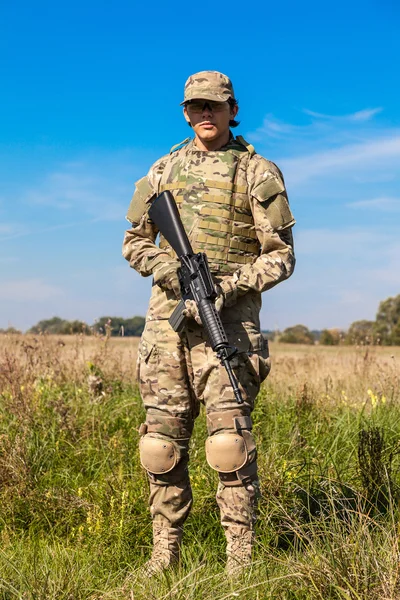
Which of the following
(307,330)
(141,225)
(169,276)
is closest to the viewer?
(169,276)

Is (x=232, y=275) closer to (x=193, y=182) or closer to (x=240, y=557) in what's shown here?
(x=193, y=182)

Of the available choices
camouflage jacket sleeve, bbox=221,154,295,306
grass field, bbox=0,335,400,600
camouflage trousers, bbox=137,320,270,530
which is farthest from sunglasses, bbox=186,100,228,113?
grass field, bbox=0,335,400,600

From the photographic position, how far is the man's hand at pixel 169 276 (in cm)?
370

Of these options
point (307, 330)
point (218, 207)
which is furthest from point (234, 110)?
point (307, 330)

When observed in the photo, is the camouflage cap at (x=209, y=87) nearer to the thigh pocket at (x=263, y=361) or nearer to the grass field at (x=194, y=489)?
the thigh pocket at (x=263, y=361)

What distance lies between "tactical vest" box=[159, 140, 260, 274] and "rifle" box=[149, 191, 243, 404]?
11cm

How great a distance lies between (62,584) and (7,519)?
1574 mm

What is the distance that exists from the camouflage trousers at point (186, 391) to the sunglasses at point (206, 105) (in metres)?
1.21

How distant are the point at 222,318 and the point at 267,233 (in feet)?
1.74

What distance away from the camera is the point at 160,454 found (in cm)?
375

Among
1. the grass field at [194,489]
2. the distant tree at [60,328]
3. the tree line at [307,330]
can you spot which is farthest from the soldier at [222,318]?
the distant tree at [60,328]

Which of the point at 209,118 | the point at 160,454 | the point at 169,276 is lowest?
the point at 160,454

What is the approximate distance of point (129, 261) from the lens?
4.11 meters

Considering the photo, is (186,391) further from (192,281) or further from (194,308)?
(192,281)
